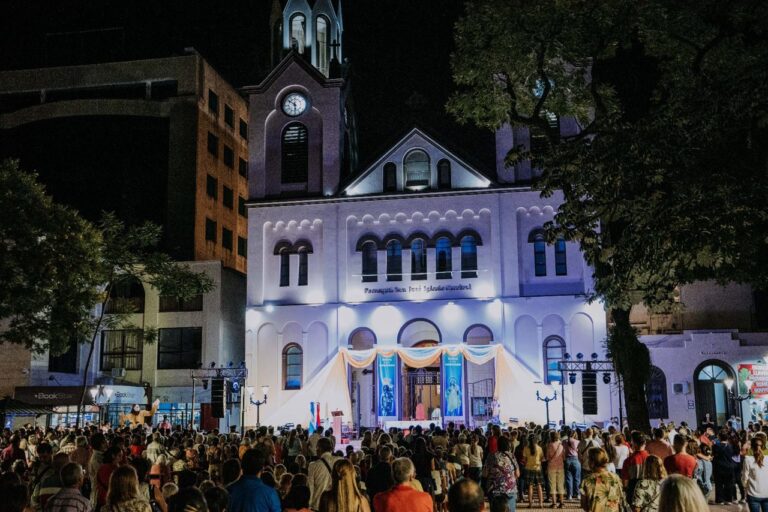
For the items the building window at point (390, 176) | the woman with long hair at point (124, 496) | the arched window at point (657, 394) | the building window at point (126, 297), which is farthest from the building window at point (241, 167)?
the woman with long hair at point (124, 496)

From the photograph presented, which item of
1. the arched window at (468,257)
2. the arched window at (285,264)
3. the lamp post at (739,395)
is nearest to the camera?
the lamp post at (739,395)

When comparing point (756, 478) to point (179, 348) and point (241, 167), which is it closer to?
point (179, 348)

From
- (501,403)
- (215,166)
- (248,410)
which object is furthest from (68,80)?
(501,403)

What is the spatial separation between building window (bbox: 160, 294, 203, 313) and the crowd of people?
752 inches

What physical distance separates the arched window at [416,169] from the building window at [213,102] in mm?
16234

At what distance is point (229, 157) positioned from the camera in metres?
53.4

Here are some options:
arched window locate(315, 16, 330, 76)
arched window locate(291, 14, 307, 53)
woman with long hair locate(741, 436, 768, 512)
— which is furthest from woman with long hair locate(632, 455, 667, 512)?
arched window locate(291, 14, 307, 53)

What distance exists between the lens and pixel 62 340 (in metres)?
26.6

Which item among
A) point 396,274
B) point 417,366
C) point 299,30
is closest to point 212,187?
point 299,30

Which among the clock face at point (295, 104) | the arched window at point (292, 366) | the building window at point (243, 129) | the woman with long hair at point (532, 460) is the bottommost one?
the woman with long hair at point (532, 460)

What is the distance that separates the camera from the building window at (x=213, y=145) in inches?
1977

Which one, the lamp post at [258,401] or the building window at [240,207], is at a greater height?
the building window at [240,207]

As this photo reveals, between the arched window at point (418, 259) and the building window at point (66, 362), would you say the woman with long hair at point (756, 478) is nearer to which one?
the arched window at point (418, 259)

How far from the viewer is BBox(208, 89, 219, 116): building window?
5062 centimetres
